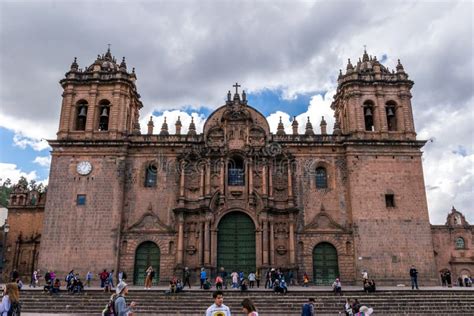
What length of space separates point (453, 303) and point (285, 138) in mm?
14549

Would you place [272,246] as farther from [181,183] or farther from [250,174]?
[181,183]

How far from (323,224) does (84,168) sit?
16538mm

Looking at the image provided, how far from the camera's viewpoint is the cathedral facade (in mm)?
26094

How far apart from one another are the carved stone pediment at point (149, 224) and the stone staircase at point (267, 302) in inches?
283

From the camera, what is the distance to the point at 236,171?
28.2 metres

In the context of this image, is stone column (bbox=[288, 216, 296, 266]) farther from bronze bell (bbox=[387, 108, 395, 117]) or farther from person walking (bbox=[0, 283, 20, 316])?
person walking (bbox=[0, 283, 20, 316])

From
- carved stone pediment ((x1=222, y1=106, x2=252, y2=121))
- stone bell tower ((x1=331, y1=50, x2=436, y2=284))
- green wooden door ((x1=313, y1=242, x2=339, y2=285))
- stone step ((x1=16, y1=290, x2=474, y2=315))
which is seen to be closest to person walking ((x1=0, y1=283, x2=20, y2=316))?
stone step ((x1=16, y1=290, x2=474, y2=315))

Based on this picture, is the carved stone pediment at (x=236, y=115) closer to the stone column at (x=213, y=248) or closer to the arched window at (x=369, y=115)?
the stone column at (x=213, y=248)

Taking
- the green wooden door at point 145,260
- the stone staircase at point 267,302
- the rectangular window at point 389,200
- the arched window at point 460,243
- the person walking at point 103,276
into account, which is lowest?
the stone staircase at point 267,302

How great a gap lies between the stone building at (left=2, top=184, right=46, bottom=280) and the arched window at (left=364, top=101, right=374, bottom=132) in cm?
2578

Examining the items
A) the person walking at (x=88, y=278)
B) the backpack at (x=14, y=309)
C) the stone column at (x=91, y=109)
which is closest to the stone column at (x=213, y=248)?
the person walking at (x=88, y=278)

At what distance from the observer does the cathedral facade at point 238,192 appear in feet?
85.6

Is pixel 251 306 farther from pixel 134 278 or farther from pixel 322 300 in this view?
pixel 134 278

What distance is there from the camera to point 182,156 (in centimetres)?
2816
